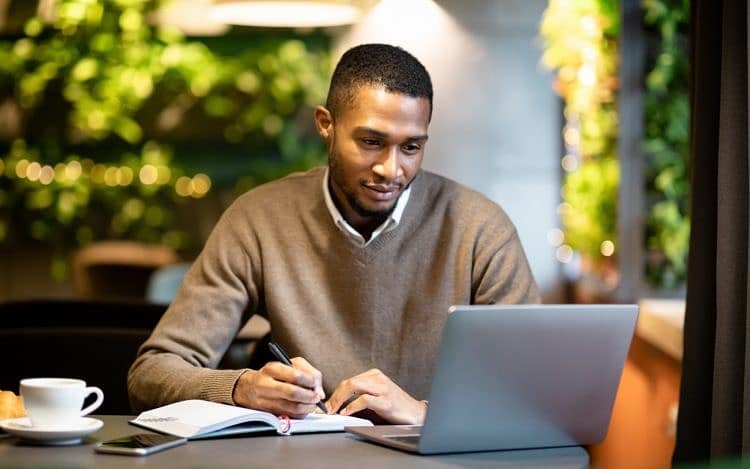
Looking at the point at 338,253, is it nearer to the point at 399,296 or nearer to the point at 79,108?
the point at 399,296

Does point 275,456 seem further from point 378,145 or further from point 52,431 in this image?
point 378,145

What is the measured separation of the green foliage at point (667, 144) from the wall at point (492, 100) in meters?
0.36

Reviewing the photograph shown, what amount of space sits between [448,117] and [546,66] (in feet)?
4.17

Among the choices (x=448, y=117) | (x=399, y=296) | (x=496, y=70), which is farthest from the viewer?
(x=496, y=70)

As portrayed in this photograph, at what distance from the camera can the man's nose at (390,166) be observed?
8.24ft

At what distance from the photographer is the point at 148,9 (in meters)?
5.98

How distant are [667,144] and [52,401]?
307cm

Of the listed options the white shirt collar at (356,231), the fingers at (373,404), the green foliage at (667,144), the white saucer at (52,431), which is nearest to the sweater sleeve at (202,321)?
the white shirt collar at (356,231)

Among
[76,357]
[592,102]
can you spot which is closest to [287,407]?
[76,357]

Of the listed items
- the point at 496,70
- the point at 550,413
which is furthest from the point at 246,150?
the point at 550,413

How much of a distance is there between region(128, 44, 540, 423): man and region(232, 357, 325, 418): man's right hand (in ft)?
1.29

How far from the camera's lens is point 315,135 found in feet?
20.5

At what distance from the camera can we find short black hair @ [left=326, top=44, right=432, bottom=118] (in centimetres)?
254

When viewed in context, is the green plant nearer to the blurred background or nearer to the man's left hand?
the blurred background
